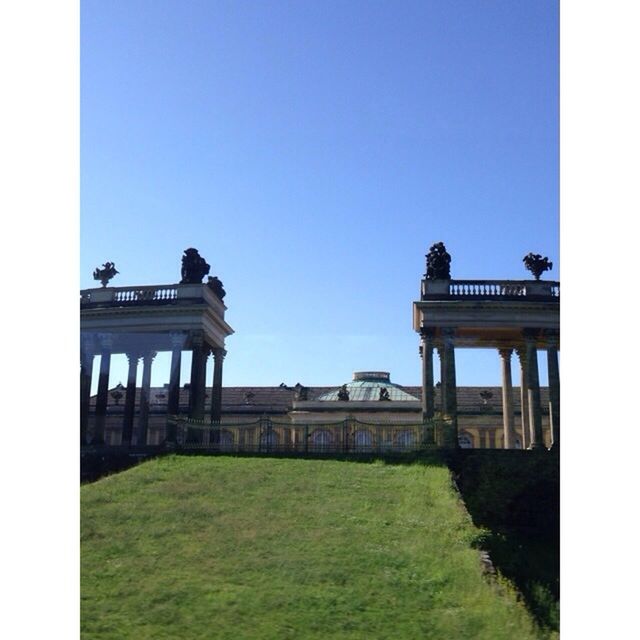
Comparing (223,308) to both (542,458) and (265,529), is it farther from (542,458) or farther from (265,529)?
(265,529)

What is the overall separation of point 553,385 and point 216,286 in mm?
15664

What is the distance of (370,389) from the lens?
5834 centimetres

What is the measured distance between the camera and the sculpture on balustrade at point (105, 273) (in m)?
38.9

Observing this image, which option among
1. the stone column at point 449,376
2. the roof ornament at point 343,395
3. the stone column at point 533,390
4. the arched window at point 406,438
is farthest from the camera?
the roof ornament at point 343,395

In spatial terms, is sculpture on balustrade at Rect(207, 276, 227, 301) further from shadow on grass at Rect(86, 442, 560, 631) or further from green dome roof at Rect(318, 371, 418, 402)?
green dome roof at Rect(318, 371, 418, 402)

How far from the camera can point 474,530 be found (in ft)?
67.3

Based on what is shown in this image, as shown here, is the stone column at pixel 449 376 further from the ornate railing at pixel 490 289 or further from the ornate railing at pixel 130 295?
the ornate railing at pixel 130 295

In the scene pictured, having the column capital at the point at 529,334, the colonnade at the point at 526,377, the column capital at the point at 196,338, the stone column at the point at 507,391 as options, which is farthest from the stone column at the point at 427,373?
the column capital at the point at 196,338

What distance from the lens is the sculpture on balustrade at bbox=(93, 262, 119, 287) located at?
38906 millimetres

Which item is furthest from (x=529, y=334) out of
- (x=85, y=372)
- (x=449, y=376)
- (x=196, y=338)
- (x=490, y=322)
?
(x=85, y=372)

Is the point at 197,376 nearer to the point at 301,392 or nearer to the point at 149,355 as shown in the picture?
the point at 149,355

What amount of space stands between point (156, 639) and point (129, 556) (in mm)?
3961
